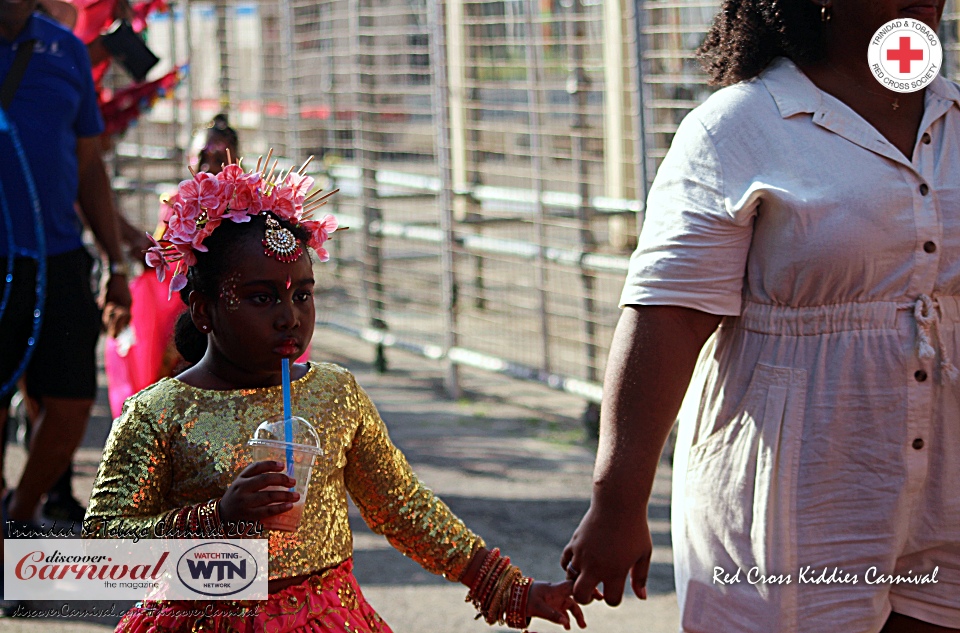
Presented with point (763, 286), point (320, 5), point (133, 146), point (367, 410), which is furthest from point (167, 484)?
point (133, 146)

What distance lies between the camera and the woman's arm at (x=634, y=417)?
229 centimetres

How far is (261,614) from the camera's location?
241cm

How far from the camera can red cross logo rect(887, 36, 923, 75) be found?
88.9 inches

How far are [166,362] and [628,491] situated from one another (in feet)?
8.93

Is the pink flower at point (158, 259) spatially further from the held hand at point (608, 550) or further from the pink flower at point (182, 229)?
the held hand at point (608, 550)

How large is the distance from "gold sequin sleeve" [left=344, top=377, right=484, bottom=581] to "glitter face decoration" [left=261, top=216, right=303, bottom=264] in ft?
1.10

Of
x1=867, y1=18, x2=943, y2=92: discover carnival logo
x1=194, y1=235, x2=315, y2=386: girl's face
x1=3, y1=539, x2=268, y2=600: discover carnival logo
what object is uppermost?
x1=867, y1=18, x2=943, y2=92: discover carnival logo

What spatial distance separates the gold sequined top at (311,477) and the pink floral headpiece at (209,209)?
0.79 ft

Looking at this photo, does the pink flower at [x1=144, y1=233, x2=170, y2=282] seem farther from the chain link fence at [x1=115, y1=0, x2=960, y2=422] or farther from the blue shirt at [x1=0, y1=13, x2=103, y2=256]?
the chain link fence at [x1=115, y1=0, x2=960, y2=422]

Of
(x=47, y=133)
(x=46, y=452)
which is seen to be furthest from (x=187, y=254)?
(x=46, y=452)

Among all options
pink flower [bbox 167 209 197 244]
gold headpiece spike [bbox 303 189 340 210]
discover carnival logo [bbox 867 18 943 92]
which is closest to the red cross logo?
discover carnival logo [bbox 867 18 943 92]

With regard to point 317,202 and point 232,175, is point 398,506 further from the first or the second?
point 232,175

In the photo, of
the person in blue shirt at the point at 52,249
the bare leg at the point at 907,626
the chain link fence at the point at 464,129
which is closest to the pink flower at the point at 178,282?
the bare leg at the point at 907,626

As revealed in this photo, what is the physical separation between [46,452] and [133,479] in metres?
2.32
